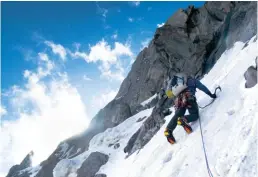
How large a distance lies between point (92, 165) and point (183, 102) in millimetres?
33816

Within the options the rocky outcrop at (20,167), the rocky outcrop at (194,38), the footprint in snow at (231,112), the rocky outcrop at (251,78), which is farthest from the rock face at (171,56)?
the rocky outcrop at (20,167)

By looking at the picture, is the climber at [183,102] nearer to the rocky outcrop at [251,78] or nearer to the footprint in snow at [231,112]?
the footprint in snow at [231,112]

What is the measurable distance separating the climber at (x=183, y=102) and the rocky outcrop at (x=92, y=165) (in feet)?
103

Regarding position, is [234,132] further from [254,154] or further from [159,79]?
[159,79]

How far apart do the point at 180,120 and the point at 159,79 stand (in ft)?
154

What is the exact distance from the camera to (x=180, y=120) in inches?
435

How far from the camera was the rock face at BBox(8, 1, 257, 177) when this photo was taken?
35.3 metres

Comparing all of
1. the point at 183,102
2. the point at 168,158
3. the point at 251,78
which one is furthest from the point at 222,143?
the point at 251,78

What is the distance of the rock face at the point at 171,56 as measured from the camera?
116 feet

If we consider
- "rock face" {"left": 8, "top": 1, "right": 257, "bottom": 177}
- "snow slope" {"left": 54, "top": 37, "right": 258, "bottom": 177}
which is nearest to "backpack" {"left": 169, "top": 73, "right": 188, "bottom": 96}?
"snow slope" {"left": 54, "top": 37, "right": 258, "bottom": 177}

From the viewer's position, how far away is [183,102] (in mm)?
11508

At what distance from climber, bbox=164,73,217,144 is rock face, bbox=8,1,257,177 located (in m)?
15.9

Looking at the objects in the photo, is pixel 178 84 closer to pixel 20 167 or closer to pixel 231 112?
pixel 231 112

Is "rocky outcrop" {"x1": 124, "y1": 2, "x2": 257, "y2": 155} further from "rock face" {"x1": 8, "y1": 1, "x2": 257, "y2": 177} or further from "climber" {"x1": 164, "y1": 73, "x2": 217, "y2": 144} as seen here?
"climber" {"x1": 164, "y1": 73, "x2": 217, "y2": 144}
